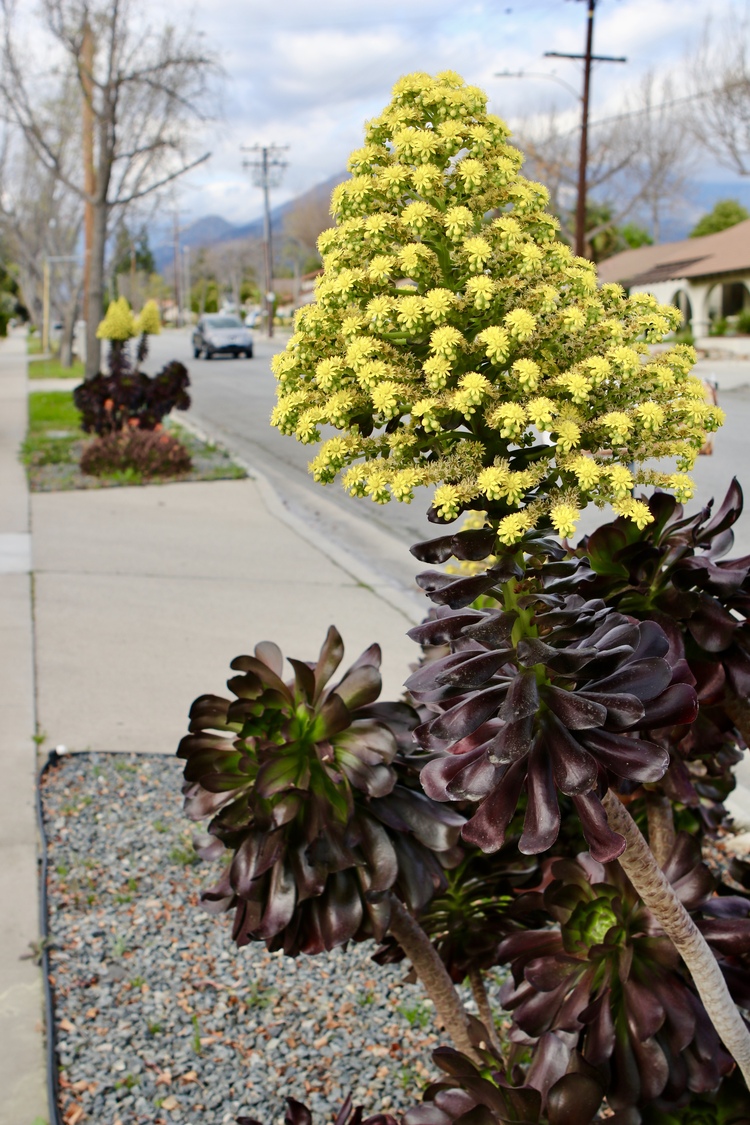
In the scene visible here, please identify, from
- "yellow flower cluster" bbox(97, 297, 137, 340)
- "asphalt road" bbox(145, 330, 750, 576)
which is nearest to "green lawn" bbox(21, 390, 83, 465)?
"yellow flower cluster" bbox(97, 297, 137, 340)

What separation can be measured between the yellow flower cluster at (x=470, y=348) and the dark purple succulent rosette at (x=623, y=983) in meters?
0.95

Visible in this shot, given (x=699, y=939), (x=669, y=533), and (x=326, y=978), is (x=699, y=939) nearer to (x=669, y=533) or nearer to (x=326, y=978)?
(x=669, y=533)

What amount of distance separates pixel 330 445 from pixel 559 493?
0.96 ft

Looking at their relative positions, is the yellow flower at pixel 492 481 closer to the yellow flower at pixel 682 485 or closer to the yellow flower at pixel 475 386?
the yellow flower at pixel 475 386

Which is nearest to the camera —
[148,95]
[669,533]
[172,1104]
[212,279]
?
[669,533]

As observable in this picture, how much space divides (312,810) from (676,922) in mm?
773

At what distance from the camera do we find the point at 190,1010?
3.08 m

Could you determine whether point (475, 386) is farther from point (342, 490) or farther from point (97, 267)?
point (97, 267)

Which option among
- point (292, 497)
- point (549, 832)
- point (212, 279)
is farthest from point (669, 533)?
point (212, 279)

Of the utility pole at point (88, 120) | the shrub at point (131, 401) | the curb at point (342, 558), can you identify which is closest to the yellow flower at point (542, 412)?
the curb at point (342, 558)

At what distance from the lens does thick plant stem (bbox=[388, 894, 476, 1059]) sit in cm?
215

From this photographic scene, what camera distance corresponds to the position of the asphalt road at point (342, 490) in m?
8.95

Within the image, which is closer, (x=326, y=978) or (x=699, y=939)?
(x=699, y=939)

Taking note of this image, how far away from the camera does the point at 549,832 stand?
4.36 ft
